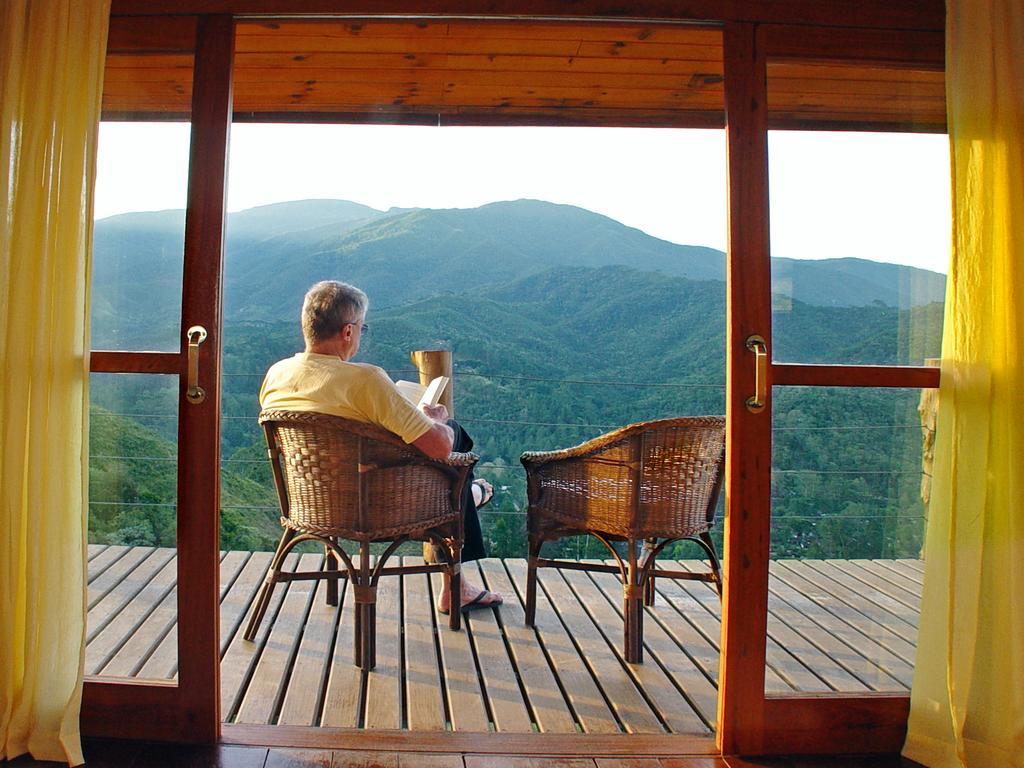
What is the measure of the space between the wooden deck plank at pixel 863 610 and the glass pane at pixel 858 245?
0.56m

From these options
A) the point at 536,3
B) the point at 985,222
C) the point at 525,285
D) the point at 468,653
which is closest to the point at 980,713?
the point at 985,222

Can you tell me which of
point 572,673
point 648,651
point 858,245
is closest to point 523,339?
point 648,651

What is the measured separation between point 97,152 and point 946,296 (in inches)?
84.9

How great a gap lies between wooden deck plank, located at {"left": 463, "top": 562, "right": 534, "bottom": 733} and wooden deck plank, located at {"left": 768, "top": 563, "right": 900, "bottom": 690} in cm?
79

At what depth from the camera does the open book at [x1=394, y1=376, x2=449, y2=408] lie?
123 inches

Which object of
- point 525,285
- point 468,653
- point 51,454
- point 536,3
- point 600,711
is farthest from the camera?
point 525,285

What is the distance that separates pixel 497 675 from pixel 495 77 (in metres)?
2.28

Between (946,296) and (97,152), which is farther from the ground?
(97,152)

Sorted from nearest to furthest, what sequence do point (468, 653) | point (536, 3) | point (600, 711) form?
point (536, 3) < point (600, 711) < point (468, 653)

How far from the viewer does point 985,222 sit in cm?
208

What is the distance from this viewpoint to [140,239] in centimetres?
220

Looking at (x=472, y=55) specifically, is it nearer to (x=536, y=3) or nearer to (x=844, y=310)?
(x=536, y=3)

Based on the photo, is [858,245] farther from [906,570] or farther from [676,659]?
[676,659]

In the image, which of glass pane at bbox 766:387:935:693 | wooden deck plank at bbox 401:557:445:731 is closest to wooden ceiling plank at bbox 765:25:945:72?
glass pane at bbox 766:387:935:693
